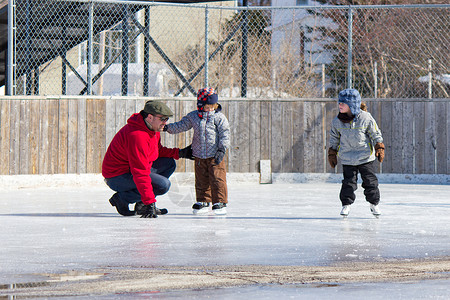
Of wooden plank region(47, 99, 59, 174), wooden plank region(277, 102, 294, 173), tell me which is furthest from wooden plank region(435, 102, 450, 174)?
wooden plank region(47, 99, 59, 174)

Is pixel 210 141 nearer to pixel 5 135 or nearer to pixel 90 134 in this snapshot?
Answer: pixel 90 134

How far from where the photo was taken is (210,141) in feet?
29.6

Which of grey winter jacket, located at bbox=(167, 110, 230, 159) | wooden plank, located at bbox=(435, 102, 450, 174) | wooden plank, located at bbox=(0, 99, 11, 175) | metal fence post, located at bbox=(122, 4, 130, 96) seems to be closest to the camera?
grey winter jacket, located at bbox=(167, 110, 230, 159)

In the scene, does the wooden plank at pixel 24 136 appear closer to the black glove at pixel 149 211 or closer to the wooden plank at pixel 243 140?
the wooden plank at pixel 243 140

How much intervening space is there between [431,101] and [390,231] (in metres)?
7.24

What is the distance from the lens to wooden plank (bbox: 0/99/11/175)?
Result: 499 inches

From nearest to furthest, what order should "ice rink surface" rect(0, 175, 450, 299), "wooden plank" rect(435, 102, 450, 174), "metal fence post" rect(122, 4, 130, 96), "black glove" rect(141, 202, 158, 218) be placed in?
"ice rink surface" rect(0, 175, 450, 299) → "black glove" rect(141, 202, 158, 218) → "wooden plank" rect(435, 102, 450, 174) → "metal fence post" rect(122, 4, 130, 96)

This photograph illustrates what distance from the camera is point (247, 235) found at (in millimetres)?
7184

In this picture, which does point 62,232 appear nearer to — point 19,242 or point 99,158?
point 19,242

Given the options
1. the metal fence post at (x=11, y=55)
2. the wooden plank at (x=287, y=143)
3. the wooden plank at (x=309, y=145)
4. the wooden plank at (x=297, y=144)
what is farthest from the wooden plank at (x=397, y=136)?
the metal fence post at (x=11, y=55)

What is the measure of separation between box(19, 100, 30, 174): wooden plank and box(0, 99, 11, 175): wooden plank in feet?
0.63

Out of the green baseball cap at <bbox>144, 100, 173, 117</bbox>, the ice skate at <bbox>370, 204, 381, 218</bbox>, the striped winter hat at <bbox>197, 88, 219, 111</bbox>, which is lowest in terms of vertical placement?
the ice skate at <bbox>370, 204, 381, 218</bbox>

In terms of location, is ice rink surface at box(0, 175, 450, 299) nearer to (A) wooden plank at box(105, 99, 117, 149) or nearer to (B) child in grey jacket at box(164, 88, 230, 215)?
(B) child in grey jacket at box(164, 88, 230, 215)

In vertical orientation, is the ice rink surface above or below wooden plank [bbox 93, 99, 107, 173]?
below
